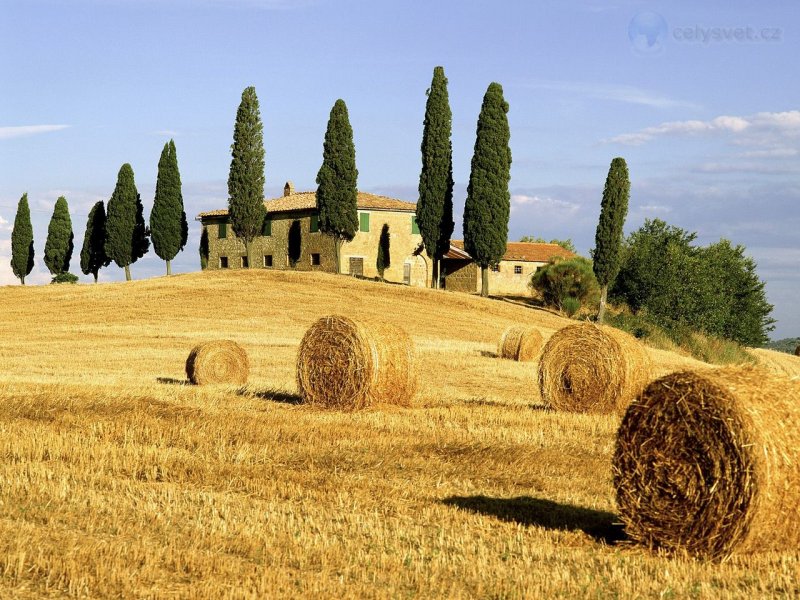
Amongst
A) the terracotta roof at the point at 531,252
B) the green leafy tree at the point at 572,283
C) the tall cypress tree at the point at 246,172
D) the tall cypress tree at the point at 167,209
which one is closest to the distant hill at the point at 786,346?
the green leafy tree at the point at 572,283

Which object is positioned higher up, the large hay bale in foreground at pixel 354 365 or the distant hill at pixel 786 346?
the large hay bale in foreground at pixel 354 365

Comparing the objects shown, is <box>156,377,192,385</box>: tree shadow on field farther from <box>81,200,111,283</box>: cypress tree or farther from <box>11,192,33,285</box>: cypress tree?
<box>11,192,33,285</box>: cypress tree

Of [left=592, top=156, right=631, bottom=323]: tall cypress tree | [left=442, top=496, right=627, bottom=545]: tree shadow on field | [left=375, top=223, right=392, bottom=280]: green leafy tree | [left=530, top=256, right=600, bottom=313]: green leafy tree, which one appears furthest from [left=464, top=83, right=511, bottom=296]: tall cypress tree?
[left=442, top=496, right=627, bottom=545]: tree shadow on field

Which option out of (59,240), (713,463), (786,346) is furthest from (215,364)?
(786,346)

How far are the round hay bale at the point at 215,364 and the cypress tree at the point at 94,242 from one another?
57036 mm

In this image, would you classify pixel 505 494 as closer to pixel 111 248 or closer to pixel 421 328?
pixel 421 328

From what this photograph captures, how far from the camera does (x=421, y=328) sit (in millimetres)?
47000

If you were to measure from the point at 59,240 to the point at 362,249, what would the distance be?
1126 inches

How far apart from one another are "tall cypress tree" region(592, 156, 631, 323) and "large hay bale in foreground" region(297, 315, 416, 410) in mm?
42539

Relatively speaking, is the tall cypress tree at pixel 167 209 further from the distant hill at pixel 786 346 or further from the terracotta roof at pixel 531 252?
the distant hill at pixel 786 346

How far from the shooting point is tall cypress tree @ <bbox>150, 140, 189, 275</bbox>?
2749 inches

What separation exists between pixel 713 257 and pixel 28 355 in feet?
217

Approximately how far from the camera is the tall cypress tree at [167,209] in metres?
69.8

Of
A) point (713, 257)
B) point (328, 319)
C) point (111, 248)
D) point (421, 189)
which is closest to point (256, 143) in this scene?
point (421, 189)
